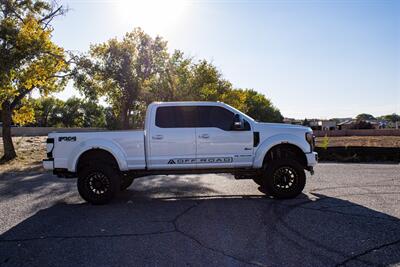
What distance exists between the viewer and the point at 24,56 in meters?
15.4

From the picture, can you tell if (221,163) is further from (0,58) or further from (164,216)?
(0,58)

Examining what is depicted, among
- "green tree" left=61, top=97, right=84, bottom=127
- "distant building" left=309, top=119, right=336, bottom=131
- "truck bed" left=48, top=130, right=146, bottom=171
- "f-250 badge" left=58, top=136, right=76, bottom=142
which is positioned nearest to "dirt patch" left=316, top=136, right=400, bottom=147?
"truck bed" left=48, top=130, right=146, bottom=171

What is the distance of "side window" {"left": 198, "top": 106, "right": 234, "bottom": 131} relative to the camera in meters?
8.53

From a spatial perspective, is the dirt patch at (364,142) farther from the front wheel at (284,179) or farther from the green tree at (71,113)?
the green tree at (71,113)

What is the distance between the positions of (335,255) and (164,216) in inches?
129

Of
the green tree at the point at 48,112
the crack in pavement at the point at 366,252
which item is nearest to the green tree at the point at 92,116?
the green tree at the point at 48,112

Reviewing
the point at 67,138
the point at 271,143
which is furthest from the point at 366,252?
the point at 67,138

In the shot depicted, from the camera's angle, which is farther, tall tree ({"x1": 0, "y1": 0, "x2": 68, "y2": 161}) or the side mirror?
tall tree ({"x1": 0, "y1": 0, "x2": 68, "y2": 161})

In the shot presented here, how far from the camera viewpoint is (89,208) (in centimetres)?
780

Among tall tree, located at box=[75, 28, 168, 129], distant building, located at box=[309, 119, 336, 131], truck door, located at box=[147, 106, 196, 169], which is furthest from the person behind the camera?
distant building, located at box=[309, 119, 336, 131]

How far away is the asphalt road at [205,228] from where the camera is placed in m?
4.69

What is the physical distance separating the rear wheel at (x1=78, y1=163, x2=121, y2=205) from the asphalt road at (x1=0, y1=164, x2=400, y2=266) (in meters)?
0.27

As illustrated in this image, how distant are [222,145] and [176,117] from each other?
1.26 m

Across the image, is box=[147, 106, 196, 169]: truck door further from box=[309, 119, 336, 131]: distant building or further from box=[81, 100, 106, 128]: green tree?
box=[81, 100, 106, 128]: green tree
